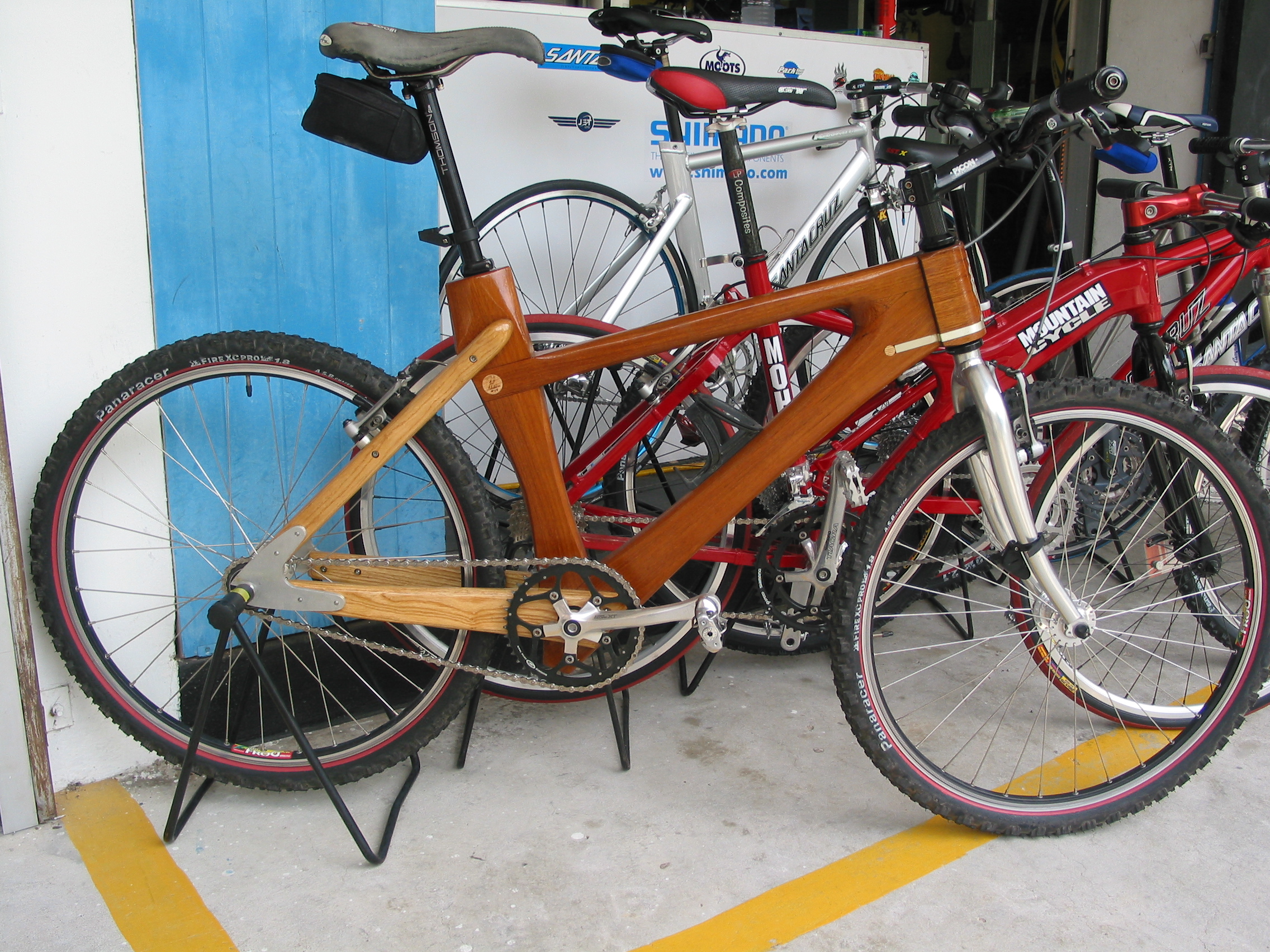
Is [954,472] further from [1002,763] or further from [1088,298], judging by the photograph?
[1002,763]

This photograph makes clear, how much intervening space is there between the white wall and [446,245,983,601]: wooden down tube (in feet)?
2.34

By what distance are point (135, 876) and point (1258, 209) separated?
274 centimetres

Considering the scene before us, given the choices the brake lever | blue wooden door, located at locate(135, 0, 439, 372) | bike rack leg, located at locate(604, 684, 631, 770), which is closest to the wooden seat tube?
bike rack leg, located at locate(604, 684, 631, 770)

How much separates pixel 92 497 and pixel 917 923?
1.81 m

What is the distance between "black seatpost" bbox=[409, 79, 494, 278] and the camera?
1.84 metres

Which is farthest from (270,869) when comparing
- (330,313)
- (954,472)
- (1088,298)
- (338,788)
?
(1088,298)

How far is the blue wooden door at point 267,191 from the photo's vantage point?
6.51 feet

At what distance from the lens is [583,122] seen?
3182 millimetres

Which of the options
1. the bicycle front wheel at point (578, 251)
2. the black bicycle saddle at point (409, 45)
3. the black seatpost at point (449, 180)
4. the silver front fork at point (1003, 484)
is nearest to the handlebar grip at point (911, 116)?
the bicycle front wheel at point (578, 251)

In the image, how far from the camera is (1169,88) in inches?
187

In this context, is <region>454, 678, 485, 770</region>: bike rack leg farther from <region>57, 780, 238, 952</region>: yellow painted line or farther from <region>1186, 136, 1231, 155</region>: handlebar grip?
<region>1186, 136, 1231, 155</region>: handlebar grip

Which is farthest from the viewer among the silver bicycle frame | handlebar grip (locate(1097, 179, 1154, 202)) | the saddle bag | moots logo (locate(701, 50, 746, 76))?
moots logo (locate(701, 50, 746, 76))

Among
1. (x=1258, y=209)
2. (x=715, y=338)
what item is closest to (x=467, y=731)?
(x=715, y=338)

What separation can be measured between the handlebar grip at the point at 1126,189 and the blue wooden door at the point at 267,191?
1.69 metres
